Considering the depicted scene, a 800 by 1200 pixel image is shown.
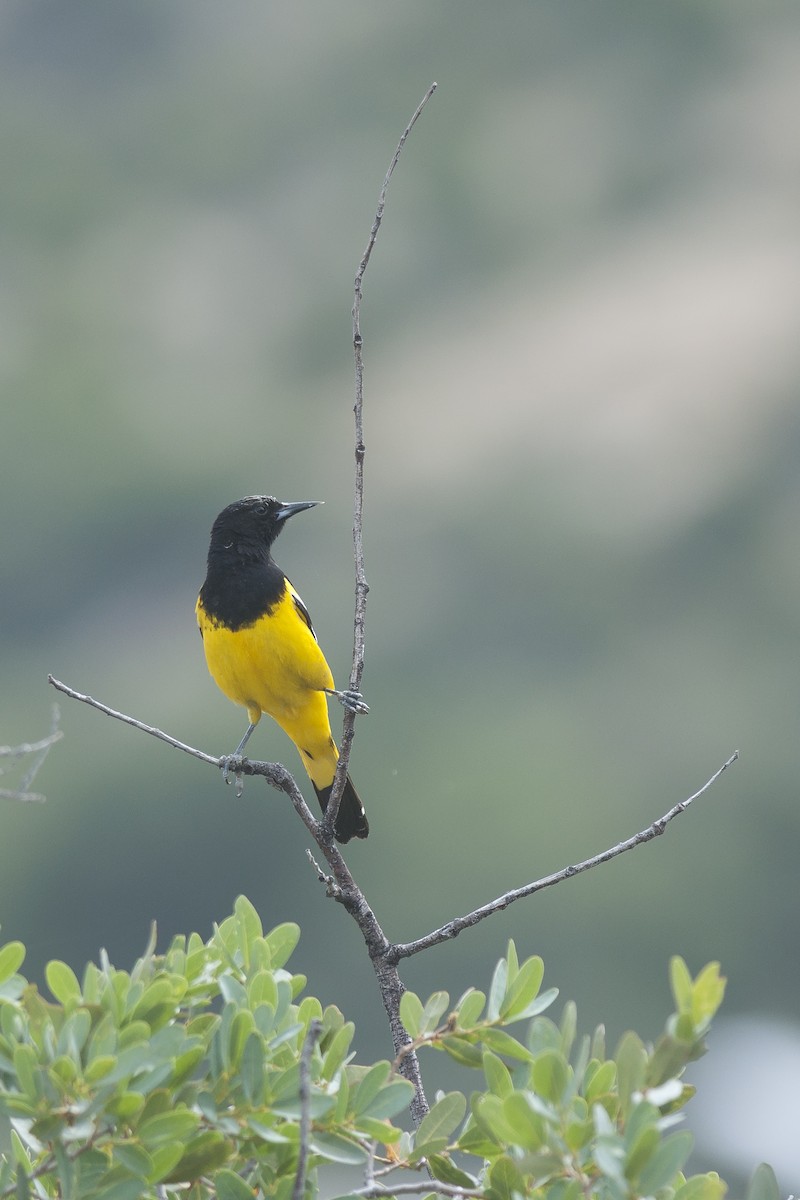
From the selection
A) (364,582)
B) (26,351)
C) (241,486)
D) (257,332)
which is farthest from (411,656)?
(364,582)

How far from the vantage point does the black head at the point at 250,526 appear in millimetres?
4984

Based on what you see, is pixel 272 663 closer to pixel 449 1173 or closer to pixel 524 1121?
pixel 449 1173

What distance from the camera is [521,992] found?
1.73 meters

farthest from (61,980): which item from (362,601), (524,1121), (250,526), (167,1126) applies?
(250,526)

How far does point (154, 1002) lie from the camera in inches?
61.0

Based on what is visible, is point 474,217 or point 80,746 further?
point 474,217

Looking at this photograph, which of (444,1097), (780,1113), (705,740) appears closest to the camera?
(444,1097)

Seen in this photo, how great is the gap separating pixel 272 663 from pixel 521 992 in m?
2.94

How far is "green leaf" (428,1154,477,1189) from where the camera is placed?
5.74ft

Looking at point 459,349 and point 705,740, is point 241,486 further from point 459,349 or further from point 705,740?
point 705,740

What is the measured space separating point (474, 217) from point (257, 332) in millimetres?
7169

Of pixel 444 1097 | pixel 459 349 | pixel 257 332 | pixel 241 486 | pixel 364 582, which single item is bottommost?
pixel 444 1097

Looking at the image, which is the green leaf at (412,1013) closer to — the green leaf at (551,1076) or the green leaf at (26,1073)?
the green leaf at (551,1076)

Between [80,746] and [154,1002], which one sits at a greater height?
[80,746]
